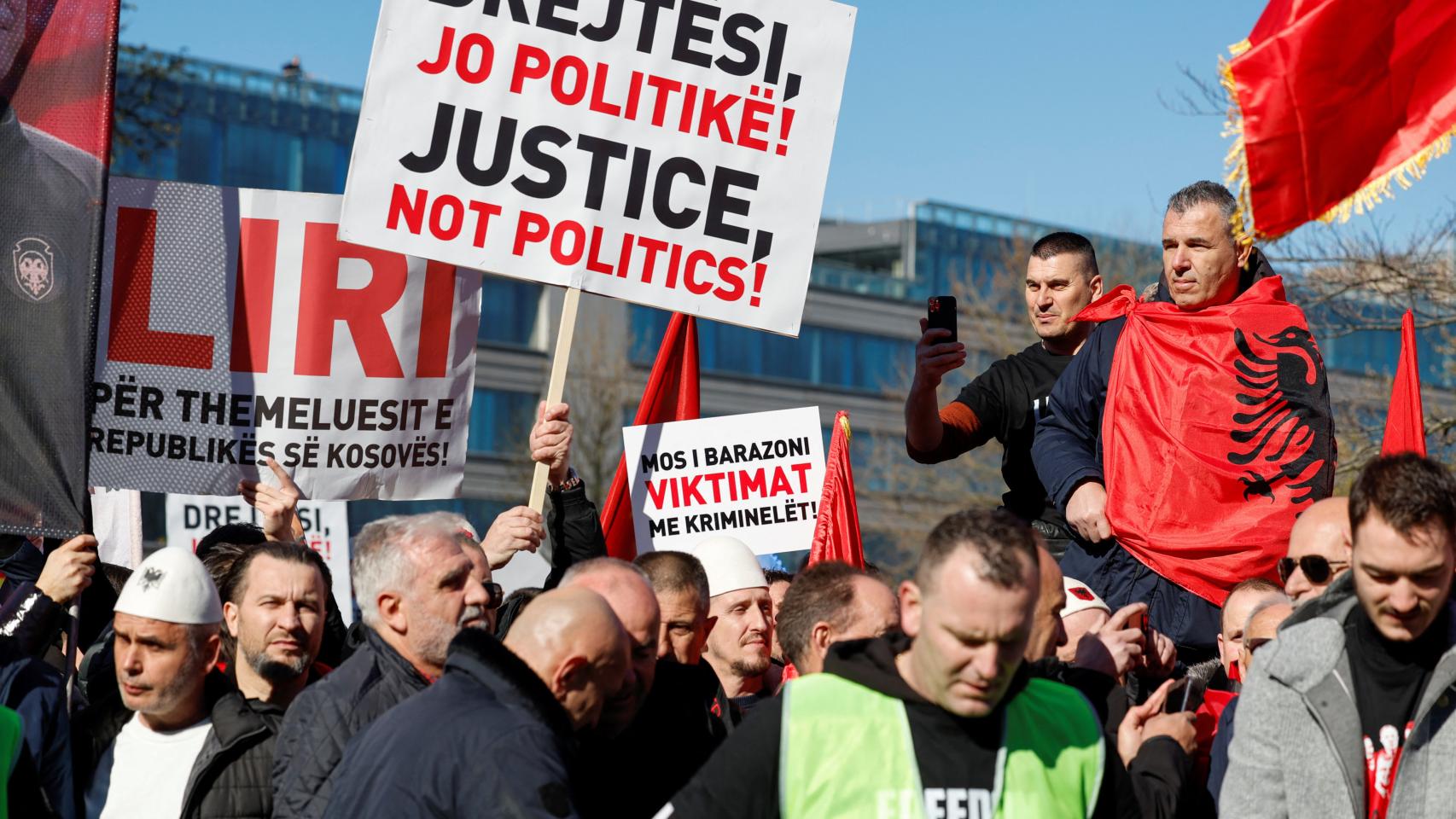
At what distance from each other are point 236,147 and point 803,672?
44237mm

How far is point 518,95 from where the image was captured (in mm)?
6918

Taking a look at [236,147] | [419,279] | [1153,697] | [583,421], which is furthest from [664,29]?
[236,147]

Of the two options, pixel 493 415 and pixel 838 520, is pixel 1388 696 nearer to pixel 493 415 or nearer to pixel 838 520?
pixel 838 520

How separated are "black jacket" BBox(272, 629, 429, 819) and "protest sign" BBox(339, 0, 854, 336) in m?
2.40

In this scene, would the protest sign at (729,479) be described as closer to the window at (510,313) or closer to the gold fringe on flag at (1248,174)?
the gold fringe on flag at (1248,174)

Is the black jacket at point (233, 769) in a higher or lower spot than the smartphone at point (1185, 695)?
lower

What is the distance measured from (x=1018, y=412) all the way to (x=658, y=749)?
2.85m

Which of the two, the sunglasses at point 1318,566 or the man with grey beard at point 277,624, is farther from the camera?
the man with grey beard at point 277,624

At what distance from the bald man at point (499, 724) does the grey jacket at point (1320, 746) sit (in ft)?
4.40

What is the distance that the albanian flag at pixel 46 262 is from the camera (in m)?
5.99

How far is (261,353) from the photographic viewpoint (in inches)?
300

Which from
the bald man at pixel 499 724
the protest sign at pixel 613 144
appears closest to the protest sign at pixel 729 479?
the protest sign at pixel 613 144

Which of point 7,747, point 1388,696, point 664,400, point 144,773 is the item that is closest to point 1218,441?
point 1388,696

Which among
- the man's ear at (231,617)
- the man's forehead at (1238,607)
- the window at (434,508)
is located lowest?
the window at (434,508)
